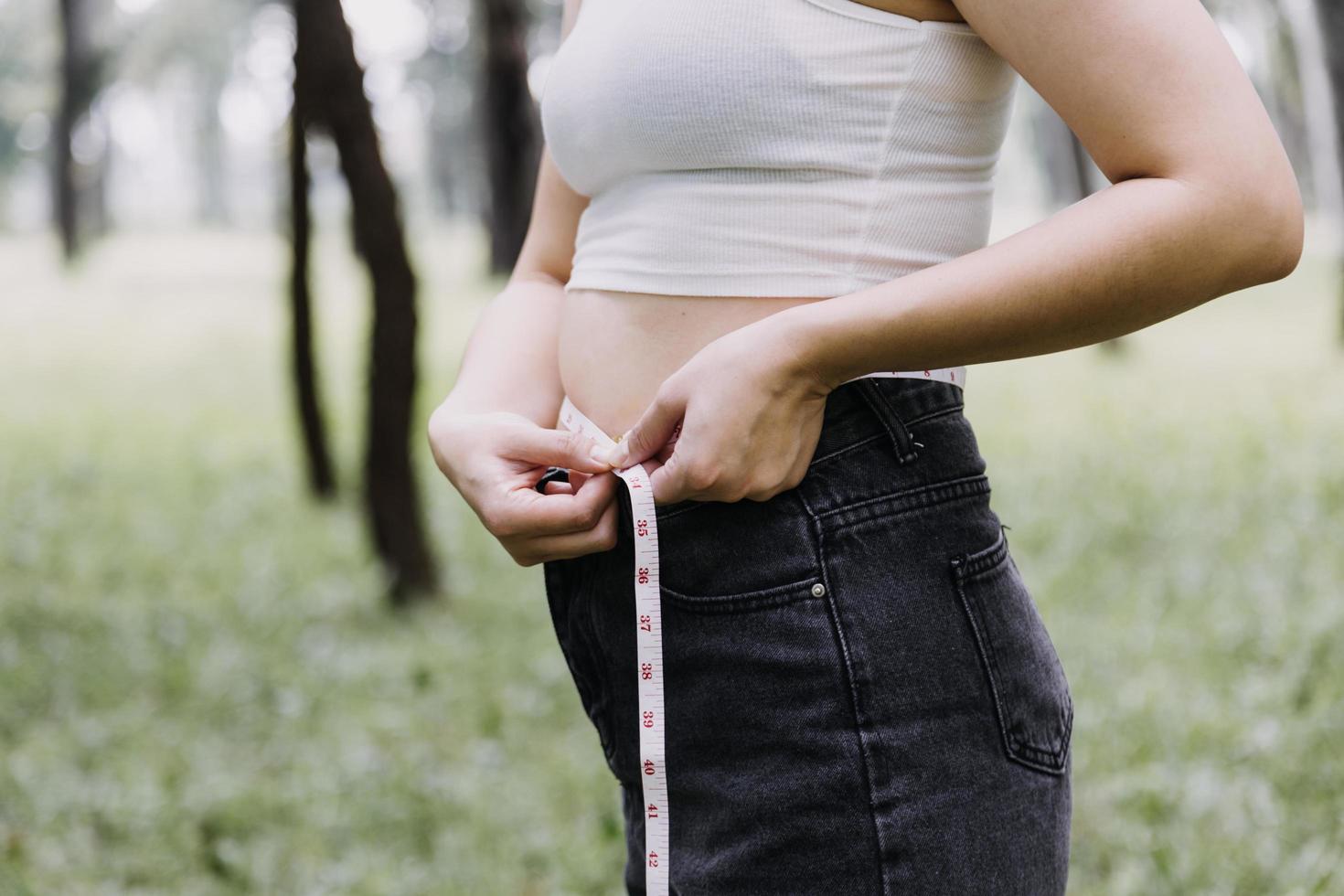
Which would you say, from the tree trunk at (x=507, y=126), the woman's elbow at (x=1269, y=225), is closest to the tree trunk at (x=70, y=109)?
the tree trunk at (x=507, y=126)

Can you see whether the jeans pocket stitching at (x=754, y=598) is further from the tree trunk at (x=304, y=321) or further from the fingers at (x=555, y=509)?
the tree trunk at (x=304, y=321)

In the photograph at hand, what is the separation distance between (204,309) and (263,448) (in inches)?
299

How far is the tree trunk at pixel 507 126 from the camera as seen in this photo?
12.1 meters

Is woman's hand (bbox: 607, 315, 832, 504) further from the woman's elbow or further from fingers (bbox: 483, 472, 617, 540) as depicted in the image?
the woman's elbow

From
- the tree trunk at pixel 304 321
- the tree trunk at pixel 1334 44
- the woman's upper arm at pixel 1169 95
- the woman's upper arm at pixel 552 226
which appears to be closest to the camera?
the woman's upper arm at pixel 1169 95

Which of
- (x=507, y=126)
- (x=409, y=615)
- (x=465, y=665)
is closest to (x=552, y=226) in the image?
(x=465, y=665)

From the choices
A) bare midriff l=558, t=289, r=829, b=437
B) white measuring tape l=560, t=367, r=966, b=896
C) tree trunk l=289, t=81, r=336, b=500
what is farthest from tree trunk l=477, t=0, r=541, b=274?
white measuring tape l=560, t=367, r=966, b=896

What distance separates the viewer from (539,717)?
12.5 feet

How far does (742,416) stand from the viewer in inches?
36.4

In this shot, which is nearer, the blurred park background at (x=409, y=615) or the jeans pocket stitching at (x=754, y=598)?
the jeans pocket stitching at (x=754, y=598)

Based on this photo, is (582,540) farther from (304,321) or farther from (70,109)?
(70,109)

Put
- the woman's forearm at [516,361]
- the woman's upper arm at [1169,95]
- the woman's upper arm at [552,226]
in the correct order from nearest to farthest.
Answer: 1. the woman's upper arm at [1169,95]
2. the woman's forearm at [516,361]
3. the woman's upper arm at [552,226]

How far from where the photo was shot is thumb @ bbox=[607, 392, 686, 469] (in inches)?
38.2

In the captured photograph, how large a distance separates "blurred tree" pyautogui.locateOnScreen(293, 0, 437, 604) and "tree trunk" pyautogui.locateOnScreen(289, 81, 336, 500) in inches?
19.7
